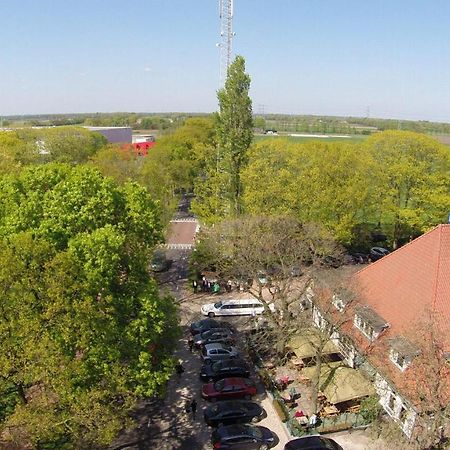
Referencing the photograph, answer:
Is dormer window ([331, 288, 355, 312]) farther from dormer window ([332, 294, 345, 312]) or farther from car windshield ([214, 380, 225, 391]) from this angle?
car windshield ([214, 380, 225, 391])

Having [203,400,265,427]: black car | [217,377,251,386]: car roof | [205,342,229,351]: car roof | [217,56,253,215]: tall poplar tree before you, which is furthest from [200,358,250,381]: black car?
[217,56,253,215]: tall poplar tree

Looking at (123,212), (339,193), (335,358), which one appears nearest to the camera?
(123,212)

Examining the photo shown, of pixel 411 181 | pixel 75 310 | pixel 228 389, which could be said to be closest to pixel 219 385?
pixel 228 389

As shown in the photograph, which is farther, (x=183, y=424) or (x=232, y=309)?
(x=232, y=309)

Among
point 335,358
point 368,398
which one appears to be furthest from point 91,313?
point 335,358

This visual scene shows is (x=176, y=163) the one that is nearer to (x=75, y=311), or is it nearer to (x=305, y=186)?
(x=305, y=186)

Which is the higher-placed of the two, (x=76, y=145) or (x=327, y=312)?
(x=76, y=145)

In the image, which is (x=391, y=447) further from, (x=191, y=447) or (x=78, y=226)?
(x=78, y=226)
